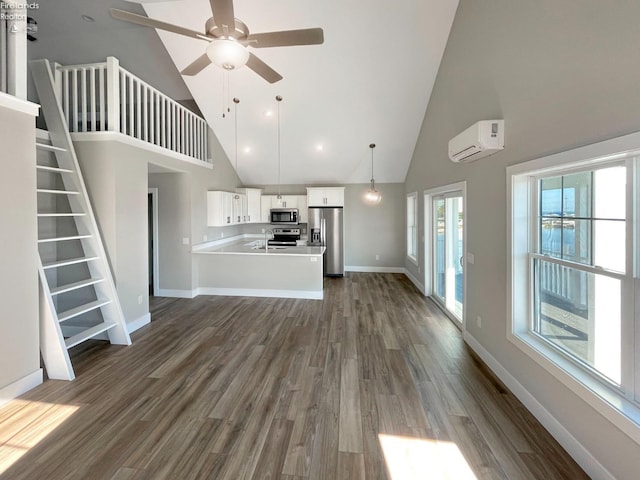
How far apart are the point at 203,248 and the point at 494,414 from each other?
5426 millimetres

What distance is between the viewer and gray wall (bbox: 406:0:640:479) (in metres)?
1.58

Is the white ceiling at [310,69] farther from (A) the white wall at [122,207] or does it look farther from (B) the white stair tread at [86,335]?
(B) the white stair tread at [86,335]

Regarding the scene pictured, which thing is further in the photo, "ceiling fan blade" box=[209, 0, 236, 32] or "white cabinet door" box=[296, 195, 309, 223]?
"white cabinet door" box=[296, 195, 309, 223]

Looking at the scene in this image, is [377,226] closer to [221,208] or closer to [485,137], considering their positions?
[221,208]

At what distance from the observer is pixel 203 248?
19.9ft

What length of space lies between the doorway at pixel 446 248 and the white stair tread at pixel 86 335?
435 cm

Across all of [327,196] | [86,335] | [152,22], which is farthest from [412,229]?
[86,335]

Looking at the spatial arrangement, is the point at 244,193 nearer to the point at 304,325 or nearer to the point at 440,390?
the point at 304,325

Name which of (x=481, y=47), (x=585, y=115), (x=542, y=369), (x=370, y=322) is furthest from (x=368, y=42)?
(x=542, y=369)

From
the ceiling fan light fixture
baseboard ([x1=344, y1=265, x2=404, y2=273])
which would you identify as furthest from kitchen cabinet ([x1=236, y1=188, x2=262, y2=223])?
the ceiling fan light fixture

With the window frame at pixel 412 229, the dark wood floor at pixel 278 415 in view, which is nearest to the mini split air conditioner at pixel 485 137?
the dark wood floor at pixel 278 415

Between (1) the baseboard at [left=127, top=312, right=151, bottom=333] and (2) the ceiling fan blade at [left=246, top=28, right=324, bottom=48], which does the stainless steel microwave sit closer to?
(1) the baseboard at [left=127, top=312, right=151, bottom=333]

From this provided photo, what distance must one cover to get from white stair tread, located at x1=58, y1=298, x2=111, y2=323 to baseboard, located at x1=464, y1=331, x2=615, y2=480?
4.25 metres

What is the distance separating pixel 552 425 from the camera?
2.10 meters
